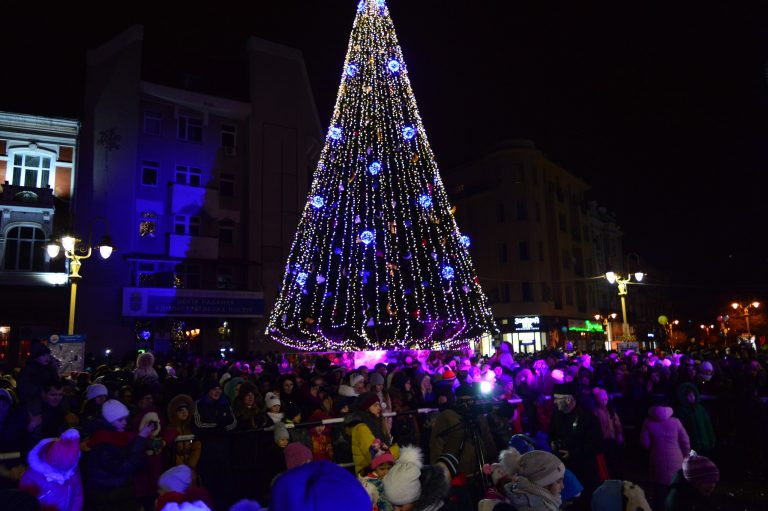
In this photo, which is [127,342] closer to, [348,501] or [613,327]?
[348,501]

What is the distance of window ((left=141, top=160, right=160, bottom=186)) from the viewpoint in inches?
1227

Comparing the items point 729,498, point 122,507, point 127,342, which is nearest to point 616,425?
point 729,498

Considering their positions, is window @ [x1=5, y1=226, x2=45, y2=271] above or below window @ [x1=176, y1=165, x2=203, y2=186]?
below

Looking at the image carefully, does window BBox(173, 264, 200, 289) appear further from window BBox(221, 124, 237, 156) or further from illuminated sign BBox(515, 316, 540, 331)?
illuminated sign BBox(515, 316, 540, 331)

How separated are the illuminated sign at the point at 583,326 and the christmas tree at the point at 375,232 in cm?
2760

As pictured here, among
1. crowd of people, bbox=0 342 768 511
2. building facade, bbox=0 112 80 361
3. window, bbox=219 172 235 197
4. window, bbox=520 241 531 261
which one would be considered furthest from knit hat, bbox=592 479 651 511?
window, bbox=520 241 531 261

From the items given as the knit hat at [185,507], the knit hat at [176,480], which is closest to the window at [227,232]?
the knit hat at [176,480]

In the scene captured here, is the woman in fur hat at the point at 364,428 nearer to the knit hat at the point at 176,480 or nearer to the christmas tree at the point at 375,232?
the knit hat at the point at 176,480

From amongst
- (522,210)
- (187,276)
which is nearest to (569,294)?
(522,210)

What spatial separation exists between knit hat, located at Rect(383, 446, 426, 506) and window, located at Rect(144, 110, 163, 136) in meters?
32.4

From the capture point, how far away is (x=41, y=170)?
93.5 ft

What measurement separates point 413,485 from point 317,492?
1.59 metres

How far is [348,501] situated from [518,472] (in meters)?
2.31

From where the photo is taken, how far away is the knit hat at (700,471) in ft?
13.1
